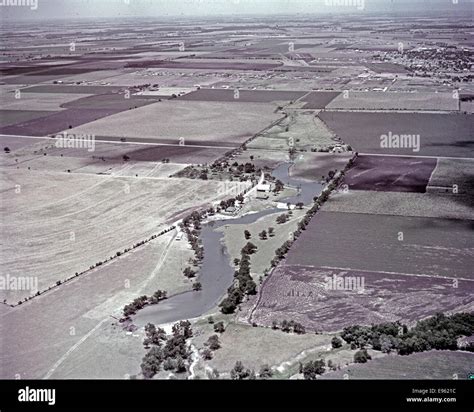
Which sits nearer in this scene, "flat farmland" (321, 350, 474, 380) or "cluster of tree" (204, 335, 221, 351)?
"flat farmland" (321, 350, 474, 380)

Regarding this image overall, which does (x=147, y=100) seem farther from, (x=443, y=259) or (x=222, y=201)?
(x=443, y=259)

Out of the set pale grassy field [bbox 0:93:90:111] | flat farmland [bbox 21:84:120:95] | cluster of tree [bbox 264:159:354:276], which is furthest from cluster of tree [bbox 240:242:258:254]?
flat farmland [bbox 21:84:120:95]

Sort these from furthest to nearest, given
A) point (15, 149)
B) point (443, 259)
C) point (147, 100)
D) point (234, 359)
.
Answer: point (147, 100) → point (15, 149) → point (443, 259) → point (234, 359)

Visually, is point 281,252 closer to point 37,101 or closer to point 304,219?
point 304,219

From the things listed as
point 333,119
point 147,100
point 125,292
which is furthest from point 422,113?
point 125,292

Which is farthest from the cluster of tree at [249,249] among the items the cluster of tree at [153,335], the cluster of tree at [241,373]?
the cluster of tree at [241,373]

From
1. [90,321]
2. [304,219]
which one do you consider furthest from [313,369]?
[304,219]

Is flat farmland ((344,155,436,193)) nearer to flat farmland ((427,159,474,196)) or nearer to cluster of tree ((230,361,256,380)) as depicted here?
flat farmland ((427,159,474,196))
